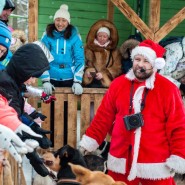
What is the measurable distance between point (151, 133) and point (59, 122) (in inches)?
96.8

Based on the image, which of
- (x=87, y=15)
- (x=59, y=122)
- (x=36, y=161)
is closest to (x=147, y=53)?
(x=36, y=161)

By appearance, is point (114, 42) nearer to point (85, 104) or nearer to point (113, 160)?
point (85, 104)

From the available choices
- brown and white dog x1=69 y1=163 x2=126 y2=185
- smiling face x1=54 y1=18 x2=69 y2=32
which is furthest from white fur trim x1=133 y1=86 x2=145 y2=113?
smiling face x1=54 y1=18 x2=69 y2=32

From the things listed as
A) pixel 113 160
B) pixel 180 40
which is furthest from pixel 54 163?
pixel 180 40

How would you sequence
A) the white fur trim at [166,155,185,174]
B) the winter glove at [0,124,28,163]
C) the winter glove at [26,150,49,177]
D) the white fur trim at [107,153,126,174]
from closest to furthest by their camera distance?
the winter glove at [0,124,28,163], the winter glove at [26,150,49,177], the white fur trim at [166,155,185,174], the white fur trim at [107,153,126,174]

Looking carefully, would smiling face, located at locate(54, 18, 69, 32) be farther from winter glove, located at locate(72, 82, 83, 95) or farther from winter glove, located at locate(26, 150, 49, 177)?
winter glove, located at locate(26, 150, 49, 177)

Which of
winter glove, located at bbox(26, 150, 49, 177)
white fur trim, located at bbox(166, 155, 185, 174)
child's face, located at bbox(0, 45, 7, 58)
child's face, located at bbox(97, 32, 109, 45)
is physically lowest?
white fur trim, located at bbox(166, 155, 185, 174)

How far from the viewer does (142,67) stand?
388cm

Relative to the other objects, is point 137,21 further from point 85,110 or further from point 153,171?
point 153,171

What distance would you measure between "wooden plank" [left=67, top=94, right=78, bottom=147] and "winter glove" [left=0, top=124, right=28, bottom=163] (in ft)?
12.6

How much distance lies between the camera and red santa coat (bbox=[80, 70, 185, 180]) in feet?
12.4

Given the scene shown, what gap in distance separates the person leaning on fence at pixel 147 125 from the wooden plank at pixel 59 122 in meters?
2.00

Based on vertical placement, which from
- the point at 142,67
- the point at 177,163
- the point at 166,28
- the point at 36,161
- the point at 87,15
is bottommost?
the point at 177,163

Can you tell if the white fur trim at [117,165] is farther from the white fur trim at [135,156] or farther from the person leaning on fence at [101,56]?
the person leaning on fence at [101,56]
